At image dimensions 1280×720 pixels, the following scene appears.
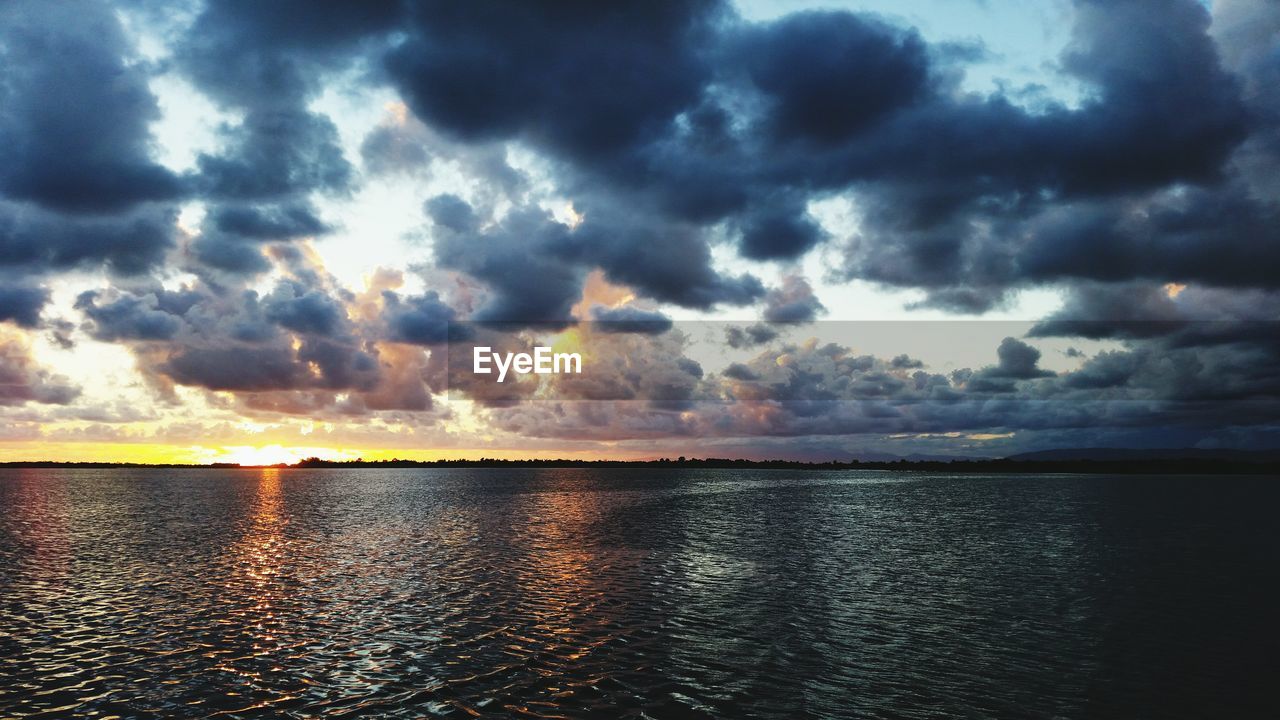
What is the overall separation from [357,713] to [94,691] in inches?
392

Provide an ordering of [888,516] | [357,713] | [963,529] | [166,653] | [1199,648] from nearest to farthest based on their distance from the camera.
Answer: [357,713] → [166,653] → [1199,648] → [963,529] → [888,516]

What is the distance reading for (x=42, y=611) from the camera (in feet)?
128

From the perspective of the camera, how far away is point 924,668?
28.7 meters

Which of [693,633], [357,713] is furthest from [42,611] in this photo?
[693,633]

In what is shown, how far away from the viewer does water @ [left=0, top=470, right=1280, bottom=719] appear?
25359 mm

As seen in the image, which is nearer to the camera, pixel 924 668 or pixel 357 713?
pixel 357 713

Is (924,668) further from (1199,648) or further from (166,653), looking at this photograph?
(166,653)

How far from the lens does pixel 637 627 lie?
35.2 m

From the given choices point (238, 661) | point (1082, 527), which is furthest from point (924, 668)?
point (1082, 527)

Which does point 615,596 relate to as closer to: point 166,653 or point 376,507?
point 166,653

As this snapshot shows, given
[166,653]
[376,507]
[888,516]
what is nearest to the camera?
[166,653]

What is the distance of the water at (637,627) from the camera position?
25.4 metres

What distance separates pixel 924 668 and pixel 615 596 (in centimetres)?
1919

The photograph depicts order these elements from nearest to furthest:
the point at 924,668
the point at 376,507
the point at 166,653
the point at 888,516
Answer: the point at 924,668
the point at 166,653
the point at 888,516
the point at 376,507
